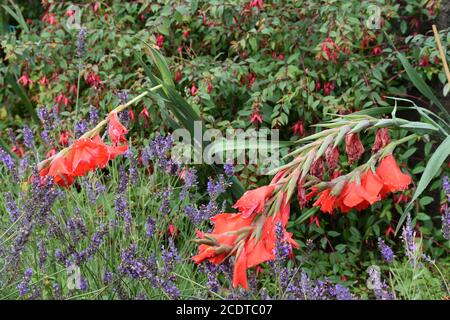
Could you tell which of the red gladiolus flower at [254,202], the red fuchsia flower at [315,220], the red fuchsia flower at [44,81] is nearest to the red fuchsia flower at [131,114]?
the red fuchsia flower at [44,81]

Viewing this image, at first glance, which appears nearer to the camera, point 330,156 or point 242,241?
point 242,241

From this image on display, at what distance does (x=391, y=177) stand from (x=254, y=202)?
1.47ft

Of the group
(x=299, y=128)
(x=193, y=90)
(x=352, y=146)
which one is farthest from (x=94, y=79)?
(x=352, y=146)

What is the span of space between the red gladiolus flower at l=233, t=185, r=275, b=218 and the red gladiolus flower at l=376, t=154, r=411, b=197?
0.37 m

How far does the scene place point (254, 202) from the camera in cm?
220

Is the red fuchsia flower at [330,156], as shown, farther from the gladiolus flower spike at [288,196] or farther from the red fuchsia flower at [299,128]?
the red fuchsia flower at [299,128]

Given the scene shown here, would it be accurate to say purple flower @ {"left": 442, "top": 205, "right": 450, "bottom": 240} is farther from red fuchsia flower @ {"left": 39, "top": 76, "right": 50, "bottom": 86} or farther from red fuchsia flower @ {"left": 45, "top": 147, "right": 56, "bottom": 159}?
red fuchsia flower @ {"left": 39, "top": 76, "right": 50, "bottom": 86}

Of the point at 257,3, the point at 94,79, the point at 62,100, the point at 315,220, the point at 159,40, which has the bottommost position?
the point at 315,220

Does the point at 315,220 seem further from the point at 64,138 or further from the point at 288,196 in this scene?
the point at 288,196

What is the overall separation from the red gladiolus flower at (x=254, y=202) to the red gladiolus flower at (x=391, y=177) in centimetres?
37

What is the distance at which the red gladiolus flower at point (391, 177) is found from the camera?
240 cm
